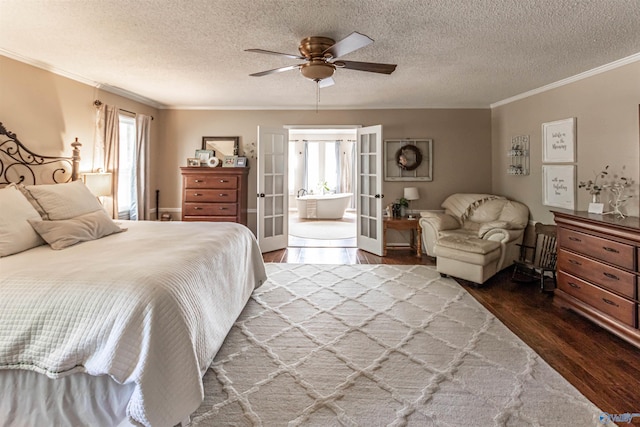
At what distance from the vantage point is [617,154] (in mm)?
3404

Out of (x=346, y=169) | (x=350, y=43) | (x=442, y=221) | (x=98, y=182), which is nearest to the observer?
(x=350, y=43)

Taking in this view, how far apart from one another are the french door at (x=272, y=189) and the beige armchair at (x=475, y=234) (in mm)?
2393

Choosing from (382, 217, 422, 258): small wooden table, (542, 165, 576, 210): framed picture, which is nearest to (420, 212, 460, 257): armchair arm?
(382, 217, 422, 258): small wooden table

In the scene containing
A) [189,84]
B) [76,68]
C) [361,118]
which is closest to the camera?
[76,68]

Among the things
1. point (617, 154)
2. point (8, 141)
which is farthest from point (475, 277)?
point (8, 141)

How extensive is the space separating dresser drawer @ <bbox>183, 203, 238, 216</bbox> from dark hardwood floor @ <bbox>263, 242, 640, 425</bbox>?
347 cm

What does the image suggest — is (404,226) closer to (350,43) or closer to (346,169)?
(350,43)

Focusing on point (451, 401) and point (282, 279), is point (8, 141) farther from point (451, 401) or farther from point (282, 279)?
point (451, 401)

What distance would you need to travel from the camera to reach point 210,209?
5270 millimetres

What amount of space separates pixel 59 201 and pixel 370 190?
421cm

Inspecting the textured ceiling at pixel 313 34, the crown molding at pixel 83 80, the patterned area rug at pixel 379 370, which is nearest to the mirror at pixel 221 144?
the crown molding at pixel 83 80

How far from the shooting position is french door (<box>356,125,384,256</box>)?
5.40 m

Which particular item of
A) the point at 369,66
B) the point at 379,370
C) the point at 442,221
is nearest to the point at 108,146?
the point at 369,66

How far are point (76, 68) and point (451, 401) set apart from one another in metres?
4.67
